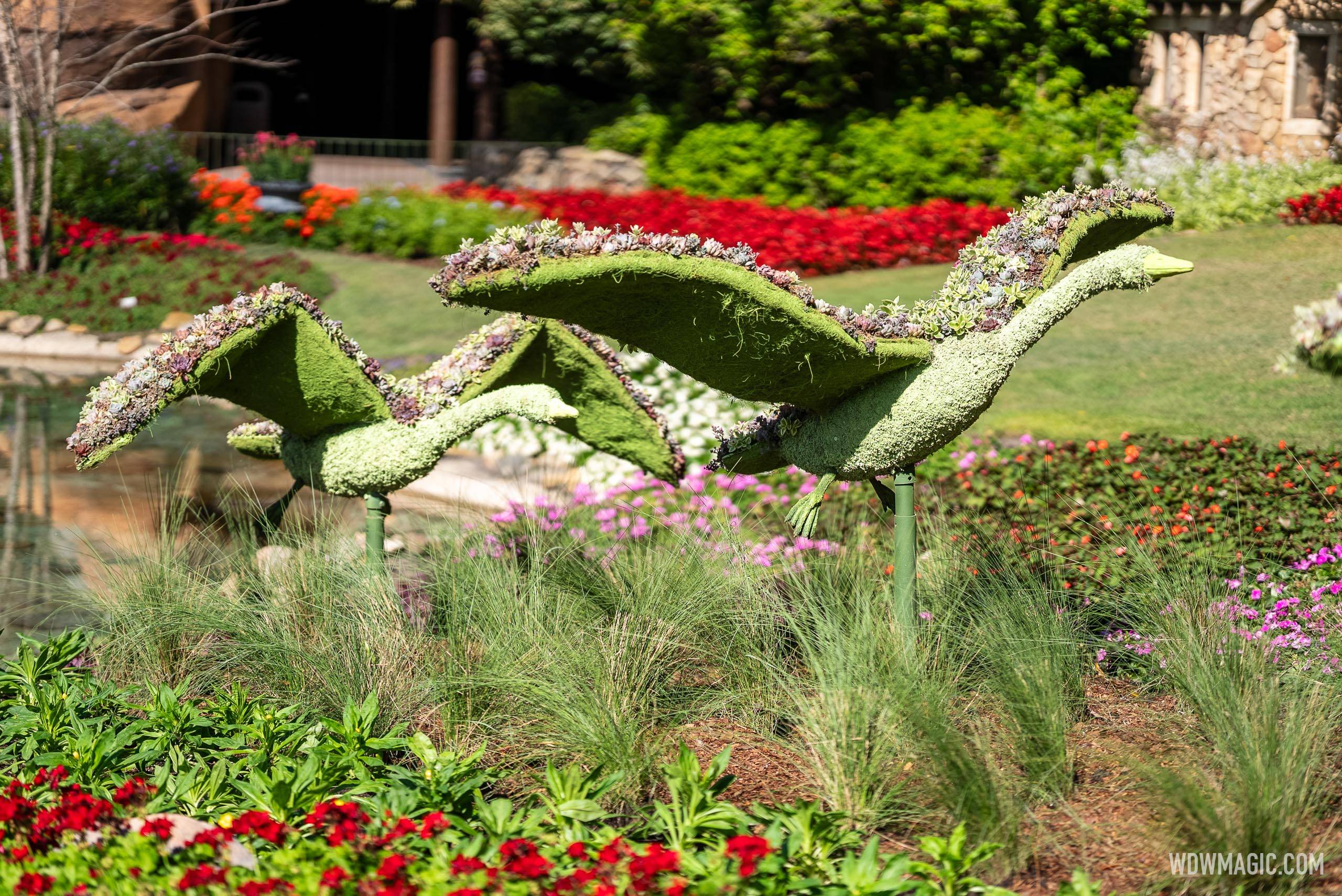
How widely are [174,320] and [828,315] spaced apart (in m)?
10.5

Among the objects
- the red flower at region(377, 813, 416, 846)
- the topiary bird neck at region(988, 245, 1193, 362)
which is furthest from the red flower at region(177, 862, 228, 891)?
the topiary bird neck at region(988, 245, 1193, 362)

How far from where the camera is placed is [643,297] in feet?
13.0

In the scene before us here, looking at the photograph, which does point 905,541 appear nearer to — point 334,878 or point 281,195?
point 334,878

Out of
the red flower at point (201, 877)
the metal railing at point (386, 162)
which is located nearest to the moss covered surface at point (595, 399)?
the red flower at point (201, 877)

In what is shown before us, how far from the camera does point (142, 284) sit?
1381 centimetres

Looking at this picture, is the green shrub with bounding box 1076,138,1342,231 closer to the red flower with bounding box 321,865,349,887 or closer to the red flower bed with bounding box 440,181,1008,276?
the red flower bed with bounding box 440,181,1008,276

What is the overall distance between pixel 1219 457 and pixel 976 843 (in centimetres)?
437

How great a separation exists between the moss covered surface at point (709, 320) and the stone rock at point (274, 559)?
1623 millimetres

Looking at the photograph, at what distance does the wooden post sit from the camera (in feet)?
62.5

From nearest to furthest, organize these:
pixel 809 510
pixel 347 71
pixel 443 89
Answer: pixel 809 510
pixel 443 89
pixel 347 71

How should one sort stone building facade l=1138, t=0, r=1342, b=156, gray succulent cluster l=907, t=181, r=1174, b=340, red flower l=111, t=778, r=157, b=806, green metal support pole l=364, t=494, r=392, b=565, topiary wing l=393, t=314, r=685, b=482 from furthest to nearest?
stone building facade l=1138, t=0, r=1342, b=156
topiary wing l=393, t=314, r=685, b=482
green metal support pole l=364, t=494, r=392, b=565
gray succulent cluster l=907, t=181, r=1174, b=340
red flower l=111, t=778, r=157, b=806

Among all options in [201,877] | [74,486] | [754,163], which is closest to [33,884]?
[201,877]

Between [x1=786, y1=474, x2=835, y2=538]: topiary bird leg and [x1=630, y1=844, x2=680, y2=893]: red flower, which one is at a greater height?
[x1=786, y1=474, x2=835, y2=538]: topiary bird leg

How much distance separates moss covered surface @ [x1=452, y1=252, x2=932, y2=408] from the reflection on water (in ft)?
7.79
